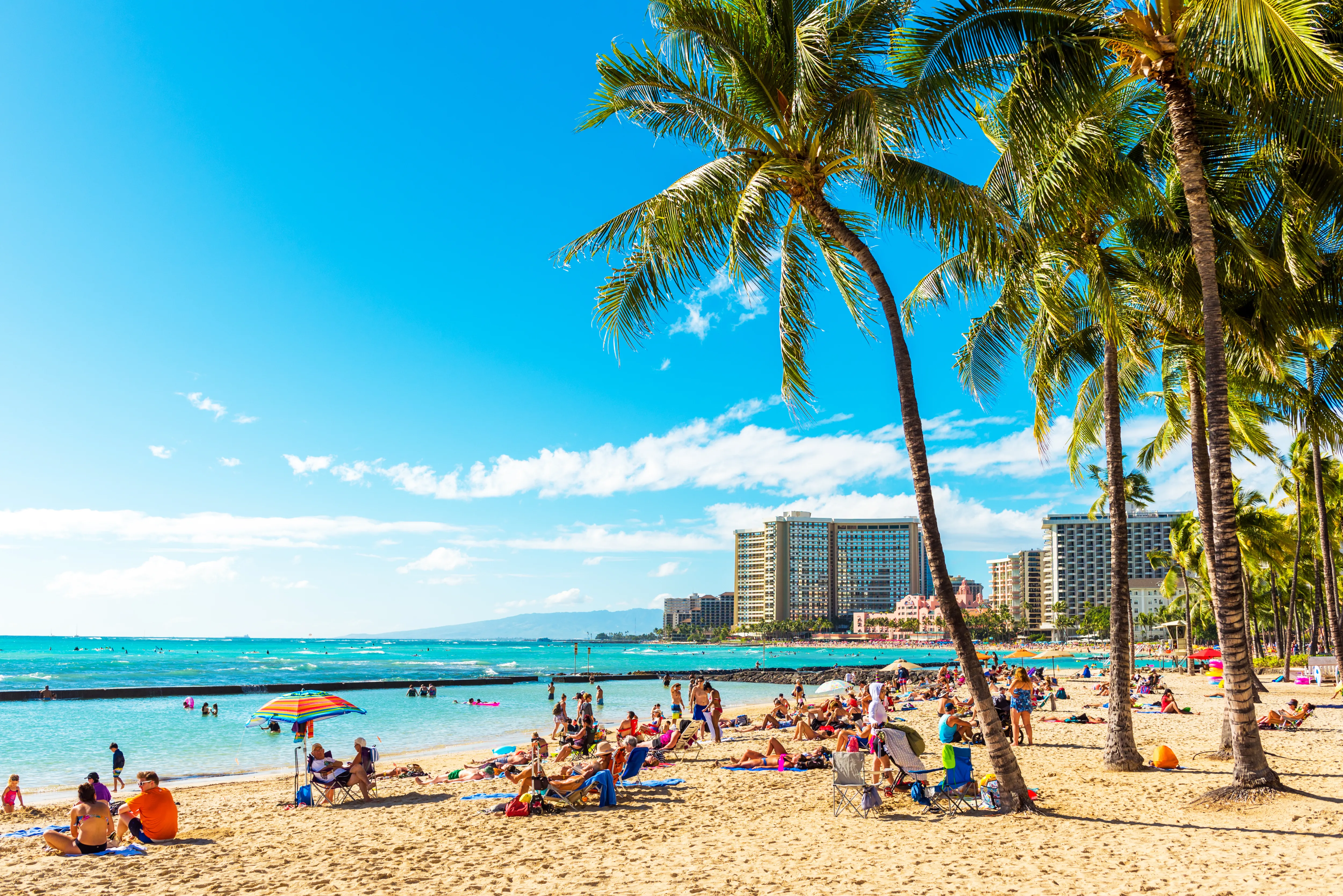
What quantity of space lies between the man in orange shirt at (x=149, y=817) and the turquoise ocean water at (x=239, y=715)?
9832 mm

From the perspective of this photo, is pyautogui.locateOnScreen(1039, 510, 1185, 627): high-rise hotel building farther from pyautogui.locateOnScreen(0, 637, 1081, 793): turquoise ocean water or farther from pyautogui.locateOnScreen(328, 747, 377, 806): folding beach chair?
pyautogui.locateOnScreen(328, 747, 377, 806): folding beach chair

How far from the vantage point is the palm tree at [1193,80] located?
26.4ft

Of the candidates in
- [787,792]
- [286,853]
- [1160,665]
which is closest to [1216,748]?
[787,792]

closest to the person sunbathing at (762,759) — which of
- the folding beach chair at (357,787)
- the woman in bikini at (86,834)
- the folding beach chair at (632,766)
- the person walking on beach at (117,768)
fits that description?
the folding beach chair at (632,766)

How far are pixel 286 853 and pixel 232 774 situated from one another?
12.4 meters

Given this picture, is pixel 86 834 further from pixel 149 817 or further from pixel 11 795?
pixel 11 795

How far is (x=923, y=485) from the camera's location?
9.11 meters

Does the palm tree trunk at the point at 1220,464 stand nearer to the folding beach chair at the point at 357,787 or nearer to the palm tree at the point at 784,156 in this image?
the palm tree at the point at 784,156

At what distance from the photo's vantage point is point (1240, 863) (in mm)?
6676

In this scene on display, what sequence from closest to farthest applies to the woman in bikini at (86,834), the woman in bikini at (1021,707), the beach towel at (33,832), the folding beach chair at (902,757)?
the woman in bikini at (86,834) < the folding beach chair at (902,757) < the beach towel at (33,832) < the woman in bikini at (1021,707)

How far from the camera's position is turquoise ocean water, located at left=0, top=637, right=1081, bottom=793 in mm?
21719

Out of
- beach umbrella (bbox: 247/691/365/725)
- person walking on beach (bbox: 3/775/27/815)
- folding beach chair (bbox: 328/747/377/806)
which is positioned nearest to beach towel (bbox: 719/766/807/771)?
folding beach chair (bbox: 328/747/377/806)

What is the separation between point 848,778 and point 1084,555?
197248mm

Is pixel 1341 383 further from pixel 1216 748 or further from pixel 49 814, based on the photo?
pixel 49 814
